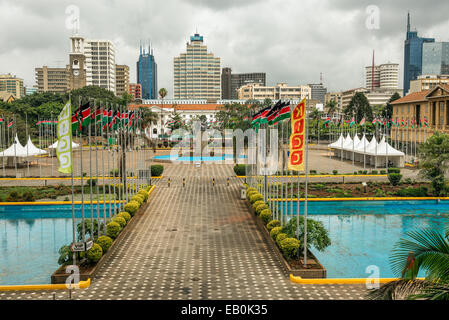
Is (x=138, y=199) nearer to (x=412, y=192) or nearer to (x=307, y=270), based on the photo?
(x=307, y=270)

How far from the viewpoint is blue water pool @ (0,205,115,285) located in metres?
16.6

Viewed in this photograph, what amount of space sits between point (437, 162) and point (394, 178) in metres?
4.25

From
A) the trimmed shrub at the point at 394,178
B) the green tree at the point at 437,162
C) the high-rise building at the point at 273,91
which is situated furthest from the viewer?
the high-rise building at the point at 273,91

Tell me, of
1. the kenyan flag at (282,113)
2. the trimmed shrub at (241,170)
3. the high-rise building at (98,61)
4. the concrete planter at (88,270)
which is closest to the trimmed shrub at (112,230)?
the concrete planter at (88,270)

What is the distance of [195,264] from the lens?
52.7ft

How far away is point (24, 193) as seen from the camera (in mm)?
29922

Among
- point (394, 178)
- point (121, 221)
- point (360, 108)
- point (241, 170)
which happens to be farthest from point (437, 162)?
point (360, 108)

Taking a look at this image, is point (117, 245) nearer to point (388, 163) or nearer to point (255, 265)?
point (255, 265)

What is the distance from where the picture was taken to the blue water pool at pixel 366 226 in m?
17.9

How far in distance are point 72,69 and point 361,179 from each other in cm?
12738

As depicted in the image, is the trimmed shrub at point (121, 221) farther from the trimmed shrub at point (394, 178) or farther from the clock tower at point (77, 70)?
the clock tower at point (77, 70)

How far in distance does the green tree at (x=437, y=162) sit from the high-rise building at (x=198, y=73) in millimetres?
161912

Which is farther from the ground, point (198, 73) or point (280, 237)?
point (198, 73)
